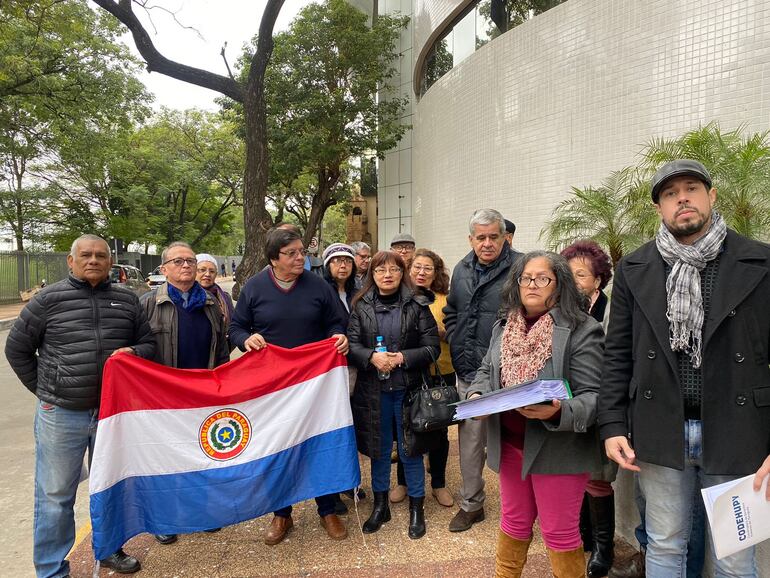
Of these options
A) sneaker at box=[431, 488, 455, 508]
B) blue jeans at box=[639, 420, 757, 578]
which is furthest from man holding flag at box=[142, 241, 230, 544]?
blue jeans at box=[639, 420, 757, 578]

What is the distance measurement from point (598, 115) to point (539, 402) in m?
7.31

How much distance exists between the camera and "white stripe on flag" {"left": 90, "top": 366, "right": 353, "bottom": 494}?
3.02m

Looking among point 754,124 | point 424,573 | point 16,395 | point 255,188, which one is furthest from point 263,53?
point 424,573

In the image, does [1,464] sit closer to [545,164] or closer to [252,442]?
[252,442]

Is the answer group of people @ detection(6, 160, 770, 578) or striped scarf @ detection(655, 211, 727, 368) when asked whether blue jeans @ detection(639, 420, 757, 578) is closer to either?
group of people @ detection(6, 160, 770, 578)

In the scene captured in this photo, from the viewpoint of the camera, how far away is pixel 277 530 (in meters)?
3.46

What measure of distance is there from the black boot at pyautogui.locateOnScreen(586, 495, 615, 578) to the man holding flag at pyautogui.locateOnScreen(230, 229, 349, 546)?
159 centimetres

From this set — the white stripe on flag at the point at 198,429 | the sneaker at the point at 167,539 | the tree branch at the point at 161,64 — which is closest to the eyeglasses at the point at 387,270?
the white stripe on flag at the point at 198,429

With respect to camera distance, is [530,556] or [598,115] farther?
[598,115]

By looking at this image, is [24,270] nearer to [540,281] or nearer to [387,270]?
[387,270]

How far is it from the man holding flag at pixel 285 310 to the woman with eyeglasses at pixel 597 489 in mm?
1590

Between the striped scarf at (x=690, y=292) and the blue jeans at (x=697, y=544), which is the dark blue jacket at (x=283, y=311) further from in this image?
the blue jeans at (x=697, y=544)

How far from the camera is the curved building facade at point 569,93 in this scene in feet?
21.4

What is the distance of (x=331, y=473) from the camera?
3.46 metres
